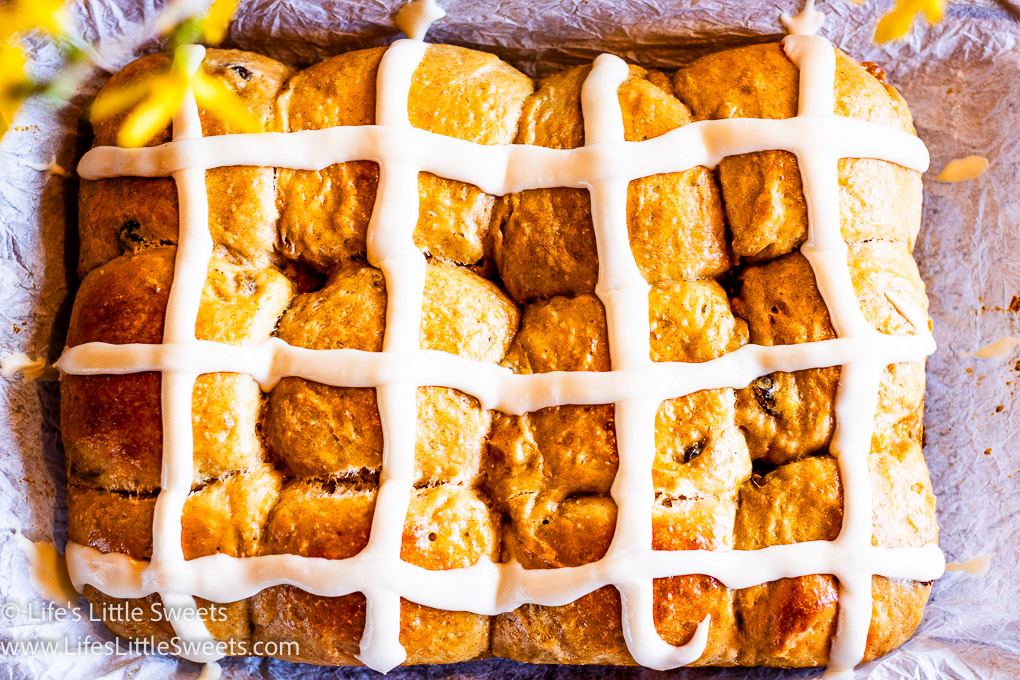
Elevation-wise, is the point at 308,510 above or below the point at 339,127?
below

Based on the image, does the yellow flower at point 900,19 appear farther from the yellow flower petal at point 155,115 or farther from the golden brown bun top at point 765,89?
the yellow flower petal at point 155,115

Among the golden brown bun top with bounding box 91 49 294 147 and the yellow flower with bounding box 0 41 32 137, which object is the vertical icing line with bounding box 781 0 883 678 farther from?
the yellow flower with bounding box 0 41 32 137

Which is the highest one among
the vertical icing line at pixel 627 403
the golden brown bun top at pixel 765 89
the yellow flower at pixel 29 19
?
the yellow flower at pixel 29 19

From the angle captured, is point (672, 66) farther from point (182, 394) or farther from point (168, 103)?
point (182, 394)

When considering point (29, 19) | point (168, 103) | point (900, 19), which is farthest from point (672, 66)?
point (29, 19)

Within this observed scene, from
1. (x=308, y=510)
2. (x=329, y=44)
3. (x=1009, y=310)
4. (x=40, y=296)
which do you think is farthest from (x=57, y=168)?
(x=1009, y=310)

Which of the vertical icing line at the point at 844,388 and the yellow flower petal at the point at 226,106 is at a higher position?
the yellow flower petal at the point at 226,106

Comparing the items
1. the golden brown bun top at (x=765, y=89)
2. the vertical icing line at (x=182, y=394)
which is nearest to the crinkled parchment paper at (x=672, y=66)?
the golden brown bun top at (x=765, y=89)

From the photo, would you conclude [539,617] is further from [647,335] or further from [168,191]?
[168,191]
